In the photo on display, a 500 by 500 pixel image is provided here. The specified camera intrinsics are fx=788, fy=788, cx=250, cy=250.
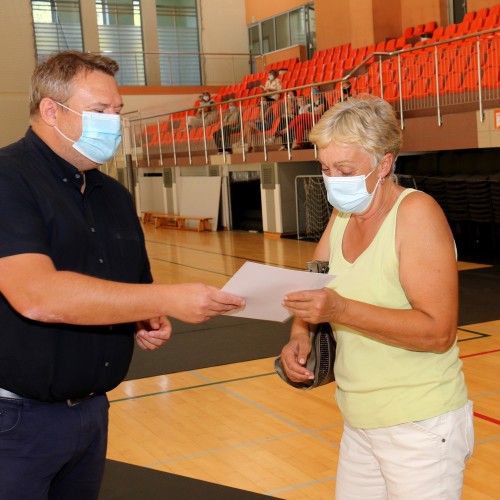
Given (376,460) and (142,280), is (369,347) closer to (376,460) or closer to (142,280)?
(376,460)

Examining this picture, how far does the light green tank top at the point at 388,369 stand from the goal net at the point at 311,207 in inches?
491

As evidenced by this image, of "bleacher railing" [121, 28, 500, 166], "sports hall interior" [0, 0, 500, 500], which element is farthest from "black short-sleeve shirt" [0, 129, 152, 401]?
"bleacher railing" [121, 28, 500, 166]

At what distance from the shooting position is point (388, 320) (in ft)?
6.76

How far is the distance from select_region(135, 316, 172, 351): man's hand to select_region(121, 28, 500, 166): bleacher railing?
8.34 meters

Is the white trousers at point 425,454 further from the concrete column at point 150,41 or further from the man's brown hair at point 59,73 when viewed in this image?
Answer: the concrete column at point 150,41

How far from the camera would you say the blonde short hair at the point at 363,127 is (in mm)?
2195

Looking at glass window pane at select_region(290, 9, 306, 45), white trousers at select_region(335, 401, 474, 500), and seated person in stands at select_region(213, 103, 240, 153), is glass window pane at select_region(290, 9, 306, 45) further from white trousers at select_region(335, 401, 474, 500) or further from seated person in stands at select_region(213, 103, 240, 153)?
white trousers at select_region(335, 401, 474, 500)

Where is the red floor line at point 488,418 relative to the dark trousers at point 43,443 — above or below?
below

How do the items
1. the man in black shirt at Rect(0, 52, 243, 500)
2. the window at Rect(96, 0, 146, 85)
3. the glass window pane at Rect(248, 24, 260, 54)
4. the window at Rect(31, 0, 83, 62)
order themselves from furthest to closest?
the glass window pane at Rect(248, 24, 260, 54), the window at Rect(96, 0, 146, 85), the window at Rect(31, 0, 83, 62), the man in black shirt at Rect(0, 52, 243, 500)

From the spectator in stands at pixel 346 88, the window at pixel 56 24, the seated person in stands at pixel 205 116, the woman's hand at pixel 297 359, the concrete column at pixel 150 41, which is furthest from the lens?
the concrete column at pixel 150 41

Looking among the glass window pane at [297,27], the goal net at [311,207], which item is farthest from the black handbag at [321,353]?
the glass window pane at [297,27]

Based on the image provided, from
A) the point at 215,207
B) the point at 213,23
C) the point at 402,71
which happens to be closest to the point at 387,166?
the point at 402,71

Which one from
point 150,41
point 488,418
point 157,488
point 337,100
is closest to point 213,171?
point 337,100

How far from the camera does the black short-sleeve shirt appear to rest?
195cm
